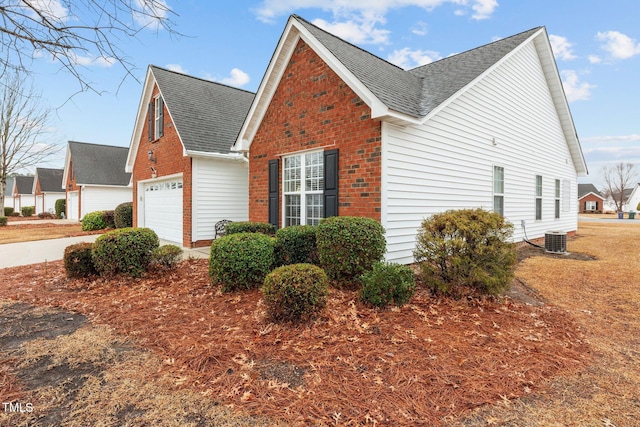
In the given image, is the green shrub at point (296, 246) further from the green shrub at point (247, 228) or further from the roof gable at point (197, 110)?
the roof gable at point (197, 110)

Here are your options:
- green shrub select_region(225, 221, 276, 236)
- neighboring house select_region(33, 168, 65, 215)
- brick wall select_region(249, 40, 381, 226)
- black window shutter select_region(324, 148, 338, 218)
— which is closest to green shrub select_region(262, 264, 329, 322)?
brick wall select_region(249, 40, 381, 226)

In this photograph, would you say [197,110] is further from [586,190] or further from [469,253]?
[586,190]

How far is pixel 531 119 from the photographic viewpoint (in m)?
10.6

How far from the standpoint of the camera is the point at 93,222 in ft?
54.0

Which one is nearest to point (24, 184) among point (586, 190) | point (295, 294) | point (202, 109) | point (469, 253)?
point (202, 109)

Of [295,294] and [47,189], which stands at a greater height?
[47,189]

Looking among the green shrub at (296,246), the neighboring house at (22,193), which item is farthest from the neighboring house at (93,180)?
the green shrub at (296,246)

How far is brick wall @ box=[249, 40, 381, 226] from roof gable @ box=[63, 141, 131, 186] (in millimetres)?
→ 19657

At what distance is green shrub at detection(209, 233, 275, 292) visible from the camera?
5.12 meters

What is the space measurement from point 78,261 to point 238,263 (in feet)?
11.4

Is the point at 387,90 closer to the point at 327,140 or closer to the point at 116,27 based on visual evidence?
the point at 327,140

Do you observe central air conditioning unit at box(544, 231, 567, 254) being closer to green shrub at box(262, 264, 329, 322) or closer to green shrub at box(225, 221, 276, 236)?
green shrub at box(225, 221, 276, 236)

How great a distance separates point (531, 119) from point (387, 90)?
6.92 metres

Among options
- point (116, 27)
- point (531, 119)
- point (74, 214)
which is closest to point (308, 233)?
point (116, 27)
